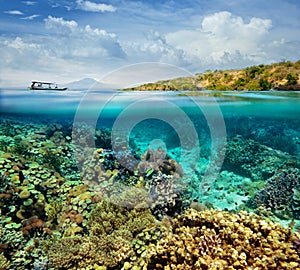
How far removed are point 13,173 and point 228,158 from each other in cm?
910

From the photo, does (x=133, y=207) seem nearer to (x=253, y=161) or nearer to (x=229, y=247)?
(x=229, y=247)

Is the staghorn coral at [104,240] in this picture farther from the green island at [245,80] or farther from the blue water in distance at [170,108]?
the green island at [245,80]

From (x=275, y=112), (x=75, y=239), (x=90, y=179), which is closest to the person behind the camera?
(x=75, y=239)

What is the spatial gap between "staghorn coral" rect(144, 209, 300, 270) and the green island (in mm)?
19912

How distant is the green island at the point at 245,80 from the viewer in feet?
75.5

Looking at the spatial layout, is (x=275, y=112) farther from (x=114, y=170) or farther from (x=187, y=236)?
(x=187, y=236)

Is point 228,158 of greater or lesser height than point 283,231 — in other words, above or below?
below

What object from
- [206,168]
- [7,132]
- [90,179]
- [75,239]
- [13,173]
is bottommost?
[206,168]

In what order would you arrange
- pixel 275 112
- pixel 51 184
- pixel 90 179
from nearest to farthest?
pixel 51 184 → pixel 90 179 → pixel 275 112

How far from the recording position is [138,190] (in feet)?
19.2

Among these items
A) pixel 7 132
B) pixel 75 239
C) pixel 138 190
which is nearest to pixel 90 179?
pixel 138 190

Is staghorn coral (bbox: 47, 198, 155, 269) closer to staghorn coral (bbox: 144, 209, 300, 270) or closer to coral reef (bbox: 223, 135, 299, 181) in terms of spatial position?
staghorn coral (bbox: 144, 209, 300, 270)

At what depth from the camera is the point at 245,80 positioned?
2688cm

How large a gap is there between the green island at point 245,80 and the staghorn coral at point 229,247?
65.3ft
